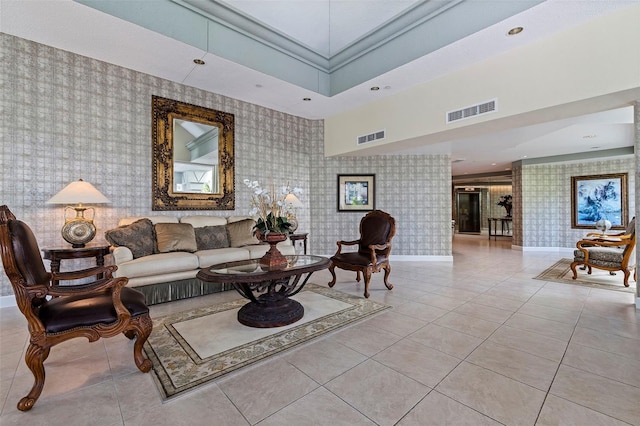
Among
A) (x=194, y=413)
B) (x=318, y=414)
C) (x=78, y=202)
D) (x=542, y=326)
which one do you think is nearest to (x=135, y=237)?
(x=78, y=202)

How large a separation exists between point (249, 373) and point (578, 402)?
2.04m

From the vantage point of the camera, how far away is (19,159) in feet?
11.2

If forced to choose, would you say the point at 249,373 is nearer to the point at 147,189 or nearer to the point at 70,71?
the point at 147,189

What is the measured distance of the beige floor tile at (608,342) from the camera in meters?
2.27

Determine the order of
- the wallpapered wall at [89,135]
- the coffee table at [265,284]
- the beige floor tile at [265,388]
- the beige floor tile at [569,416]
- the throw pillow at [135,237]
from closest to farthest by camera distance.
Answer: the beige floor tile at [569,416] < the beige floor tile at [265,388] < the coffee table at [265,284] < the wallpapered wall at [89,135] < the throw pillow at [135,237]

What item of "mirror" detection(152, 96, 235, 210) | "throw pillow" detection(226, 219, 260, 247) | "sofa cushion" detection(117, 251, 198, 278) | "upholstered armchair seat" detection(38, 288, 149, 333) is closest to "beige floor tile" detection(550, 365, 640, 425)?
"upholstered armchair seat" detection(38, 288, 149, 333)

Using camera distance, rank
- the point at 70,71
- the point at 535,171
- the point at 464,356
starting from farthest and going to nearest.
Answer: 1. the point at 535,171
2. the point at 70,71
3. the point at 464,356

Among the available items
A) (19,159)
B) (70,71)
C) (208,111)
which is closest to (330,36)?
(208,111)

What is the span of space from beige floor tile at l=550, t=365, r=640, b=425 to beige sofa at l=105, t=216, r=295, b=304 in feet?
11.8

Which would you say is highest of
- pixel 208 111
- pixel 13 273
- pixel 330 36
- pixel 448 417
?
pixel 330 36

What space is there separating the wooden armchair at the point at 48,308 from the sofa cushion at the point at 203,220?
2422 millimetres

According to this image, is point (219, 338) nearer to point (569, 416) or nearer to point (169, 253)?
point (169, 253)

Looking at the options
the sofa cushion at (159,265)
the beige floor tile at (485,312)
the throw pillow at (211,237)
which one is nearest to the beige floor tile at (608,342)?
the beige floor tile at (485,312)

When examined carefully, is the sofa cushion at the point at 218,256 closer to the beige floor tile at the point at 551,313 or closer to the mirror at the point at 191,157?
the mirror at the point at 191,157
